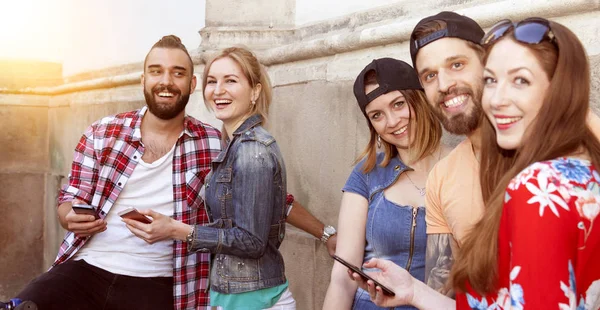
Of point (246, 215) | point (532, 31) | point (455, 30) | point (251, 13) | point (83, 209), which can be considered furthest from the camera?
point (251, 13)

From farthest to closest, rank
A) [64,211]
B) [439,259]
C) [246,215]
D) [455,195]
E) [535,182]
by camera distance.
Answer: [64,211], [246,215], [439,259], [455,195], [535,182]

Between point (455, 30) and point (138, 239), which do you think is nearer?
point (455, 30)

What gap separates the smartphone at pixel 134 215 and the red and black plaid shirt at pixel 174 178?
0.58m

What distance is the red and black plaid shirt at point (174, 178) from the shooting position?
11.2 feet

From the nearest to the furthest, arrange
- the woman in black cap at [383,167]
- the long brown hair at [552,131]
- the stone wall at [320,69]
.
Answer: the long brown hair at [552,131]
the woman in black cap at [383,167]
the stone wall at [320,69]

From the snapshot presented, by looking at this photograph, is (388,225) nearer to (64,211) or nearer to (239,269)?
Result: (239,269)

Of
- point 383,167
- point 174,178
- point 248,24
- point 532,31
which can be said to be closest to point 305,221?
point 174,178

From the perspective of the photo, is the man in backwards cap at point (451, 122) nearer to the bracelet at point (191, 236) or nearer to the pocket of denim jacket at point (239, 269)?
the pocket of denim jacket at point (239, 269)

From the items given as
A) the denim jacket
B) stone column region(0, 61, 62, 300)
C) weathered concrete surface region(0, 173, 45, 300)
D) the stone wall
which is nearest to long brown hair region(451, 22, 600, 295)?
the stone wall

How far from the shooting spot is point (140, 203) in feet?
11.4

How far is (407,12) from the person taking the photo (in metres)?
3.57

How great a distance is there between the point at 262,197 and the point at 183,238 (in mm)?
335

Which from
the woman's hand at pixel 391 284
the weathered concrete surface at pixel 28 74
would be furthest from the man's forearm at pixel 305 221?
the weathered concrete surface at pixel 28 74

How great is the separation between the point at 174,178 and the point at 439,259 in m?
1.65
